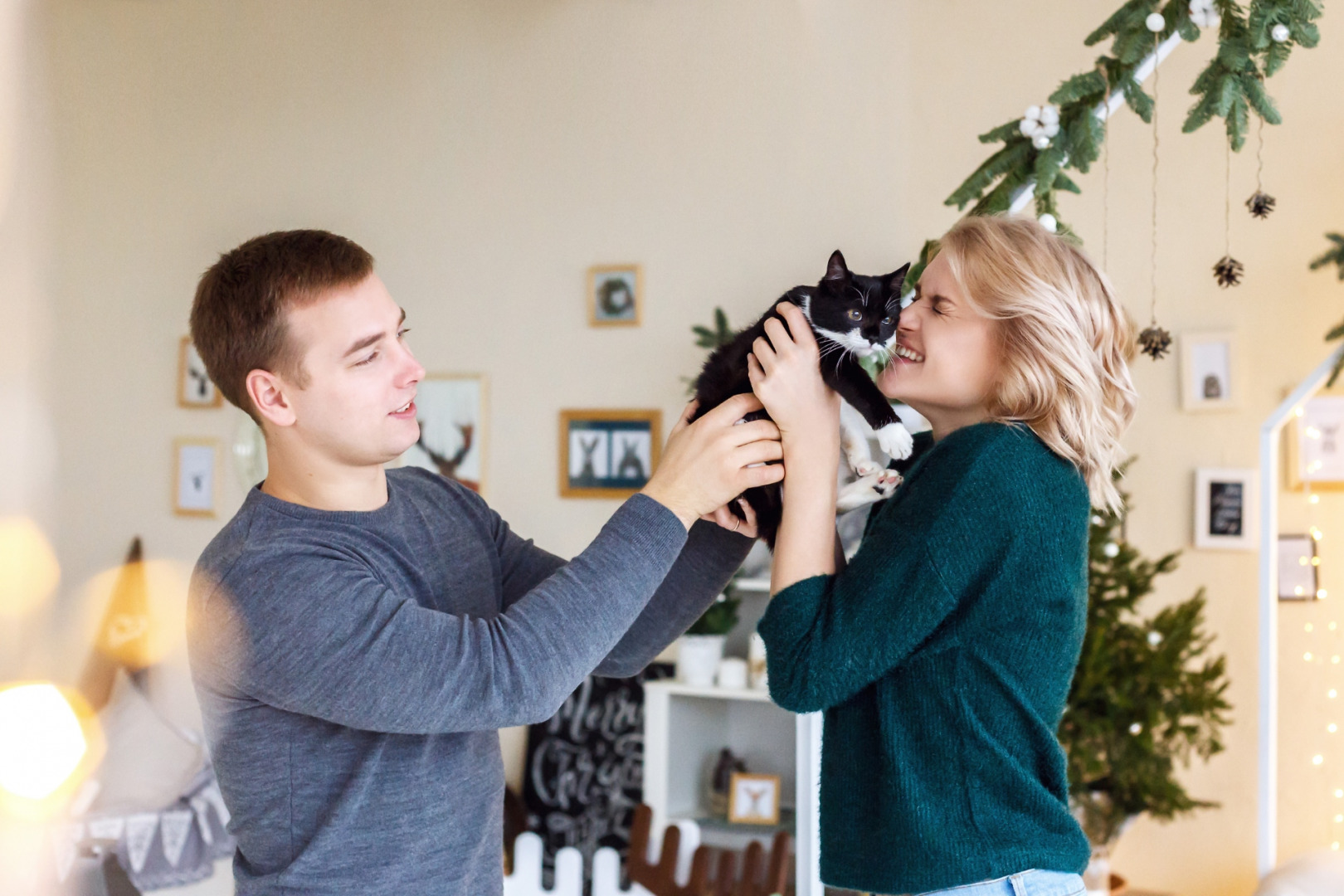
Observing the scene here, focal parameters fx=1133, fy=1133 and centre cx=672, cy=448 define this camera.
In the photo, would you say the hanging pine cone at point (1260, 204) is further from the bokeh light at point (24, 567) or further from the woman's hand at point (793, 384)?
the bokeh light at point (24, 567)

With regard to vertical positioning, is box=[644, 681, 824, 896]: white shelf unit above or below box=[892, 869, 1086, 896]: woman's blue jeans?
below

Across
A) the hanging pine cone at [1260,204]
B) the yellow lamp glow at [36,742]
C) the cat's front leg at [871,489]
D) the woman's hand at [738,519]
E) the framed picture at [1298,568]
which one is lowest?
the yellow lamp glow at [36,742]

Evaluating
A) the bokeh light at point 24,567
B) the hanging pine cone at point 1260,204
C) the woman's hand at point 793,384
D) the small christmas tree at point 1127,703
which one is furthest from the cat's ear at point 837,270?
the bokeh light at point 24,567

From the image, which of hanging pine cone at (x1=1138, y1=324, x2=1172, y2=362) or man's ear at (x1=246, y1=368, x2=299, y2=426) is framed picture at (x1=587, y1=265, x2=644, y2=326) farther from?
man's ear at (x1=246, y1=368, x2=299, y2=426)

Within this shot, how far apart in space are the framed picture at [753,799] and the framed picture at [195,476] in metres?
2.54

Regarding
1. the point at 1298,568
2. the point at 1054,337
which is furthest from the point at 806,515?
the point at 1298,568

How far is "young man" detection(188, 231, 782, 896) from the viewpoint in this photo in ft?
3.58

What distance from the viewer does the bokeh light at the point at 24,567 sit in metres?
4.54

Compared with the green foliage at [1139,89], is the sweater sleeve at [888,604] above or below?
below

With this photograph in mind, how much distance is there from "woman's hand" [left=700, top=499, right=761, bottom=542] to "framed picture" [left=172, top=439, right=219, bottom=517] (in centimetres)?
383

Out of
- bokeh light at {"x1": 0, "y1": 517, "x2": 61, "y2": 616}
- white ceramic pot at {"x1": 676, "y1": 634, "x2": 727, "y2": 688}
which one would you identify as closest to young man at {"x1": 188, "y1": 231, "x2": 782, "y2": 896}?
white ceramic pot at {"x1": 676, "y1": 634, "x2": 727, "y2": 688}

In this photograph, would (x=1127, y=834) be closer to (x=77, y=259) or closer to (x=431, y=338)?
(x=431, y=338)

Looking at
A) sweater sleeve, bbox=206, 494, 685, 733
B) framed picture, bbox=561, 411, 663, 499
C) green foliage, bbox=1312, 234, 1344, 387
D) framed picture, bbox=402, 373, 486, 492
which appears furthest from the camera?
framed picture, bbox=402, 373, 486, 492

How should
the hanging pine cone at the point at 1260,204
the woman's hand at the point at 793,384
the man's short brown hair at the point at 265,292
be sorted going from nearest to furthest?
the man's short brown hair at the point at 265,292, the woman's hand at the point at 793,384, the hanging pine cone at the point at 1260,204
